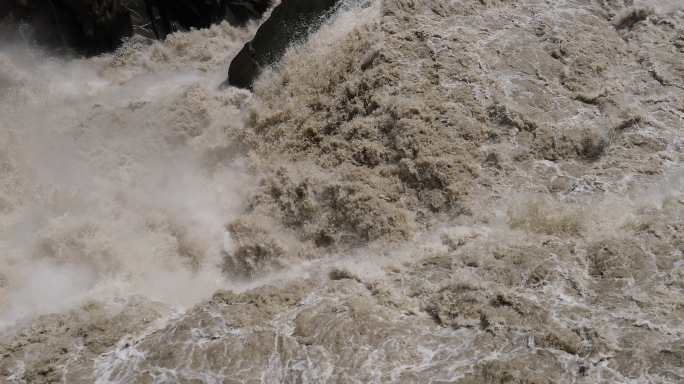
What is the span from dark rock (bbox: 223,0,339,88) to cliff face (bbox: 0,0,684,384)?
0.24 metres

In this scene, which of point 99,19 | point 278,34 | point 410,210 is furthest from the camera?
point 99,19

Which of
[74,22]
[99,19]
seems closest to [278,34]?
[99,19]

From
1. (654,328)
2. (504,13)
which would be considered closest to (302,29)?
(504,13)

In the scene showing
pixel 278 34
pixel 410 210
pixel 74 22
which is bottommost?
pixel 410 210

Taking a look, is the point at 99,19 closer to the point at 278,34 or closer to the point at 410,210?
the point at 278,34

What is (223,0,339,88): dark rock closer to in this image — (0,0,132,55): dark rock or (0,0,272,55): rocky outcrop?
(0,0,272,55): rocky outcrop

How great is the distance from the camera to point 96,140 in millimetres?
8656

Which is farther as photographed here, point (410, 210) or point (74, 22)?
point (74, 22)

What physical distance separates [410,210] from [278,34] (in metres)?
3.90

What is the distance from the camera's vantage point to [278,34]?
912cm

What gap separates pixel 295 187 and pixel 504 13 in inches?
173

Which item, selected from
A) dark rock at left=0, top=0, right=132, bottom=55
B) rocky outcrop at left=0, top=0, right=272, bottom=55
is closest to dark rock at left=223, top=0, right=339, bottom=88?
rocky outcrop at left=0, top=0, right=272, bottom=55

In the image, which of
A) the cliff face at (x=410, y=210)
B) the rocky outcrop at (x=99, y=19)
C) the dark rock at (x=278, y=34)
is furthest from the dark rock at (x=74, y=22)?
the dark rock at (x=278, y=34)

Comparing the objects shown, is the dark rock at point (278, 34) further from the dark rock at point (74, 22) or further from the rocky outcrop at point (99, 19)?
the dark rock at point (74, 22)
